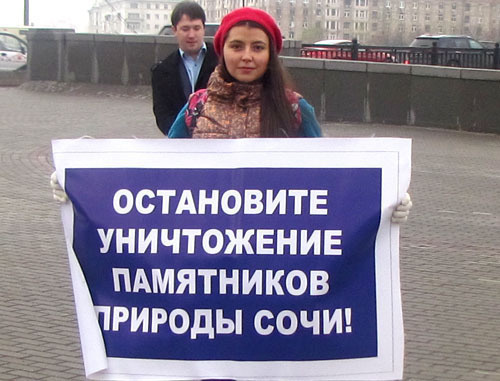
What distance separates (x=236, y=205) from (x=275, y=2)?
68974mm

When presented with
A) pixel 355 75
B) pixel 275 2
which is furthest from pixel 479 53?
pixel 275 2

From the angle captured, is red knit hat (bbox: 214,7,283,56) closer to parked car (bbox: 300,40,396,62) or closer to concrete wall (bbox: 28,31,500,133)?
concrete wall (bbox: 28,31,500,133)

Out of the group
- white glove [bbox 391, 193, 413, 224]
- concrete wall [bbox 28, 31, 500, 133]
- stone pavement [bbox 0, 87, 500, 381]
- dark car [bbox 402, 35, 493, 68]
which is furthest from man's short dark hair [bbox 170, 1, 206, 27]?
dark car [bbox 402, 35, 493, 68]

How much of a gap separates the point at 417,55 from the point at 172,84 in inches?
760

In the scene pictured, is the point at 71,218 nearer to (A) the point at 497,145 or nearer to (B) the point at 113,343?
(B) the point at 113,343

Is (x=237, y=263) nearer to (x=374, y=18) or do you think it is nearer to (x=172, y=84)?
(x=172, y=84)

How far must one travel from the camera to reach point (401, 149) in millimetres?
3393

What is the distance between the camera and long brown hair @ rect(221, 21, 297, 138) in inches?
135

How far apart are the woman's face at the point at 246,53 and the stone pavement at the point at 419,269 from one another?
212cm

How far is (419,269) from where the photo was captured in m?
7.58

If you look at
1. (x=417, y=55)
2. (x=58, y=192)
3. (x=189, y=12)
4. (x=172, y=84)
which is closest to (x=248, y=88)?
(x=58, y=192)

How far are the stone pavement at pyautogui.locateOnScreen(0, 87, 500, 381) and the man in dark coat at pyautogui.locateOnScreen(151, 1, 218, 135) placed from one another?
137cm

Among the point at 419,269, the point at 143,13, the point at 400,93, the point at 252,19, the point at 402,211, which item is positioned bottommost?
the point at 419,269

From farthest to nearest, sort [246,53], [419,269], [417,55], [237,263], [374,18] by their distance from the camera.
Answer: [374,18], [417,55], [419,269], [246,53], [237,263]
